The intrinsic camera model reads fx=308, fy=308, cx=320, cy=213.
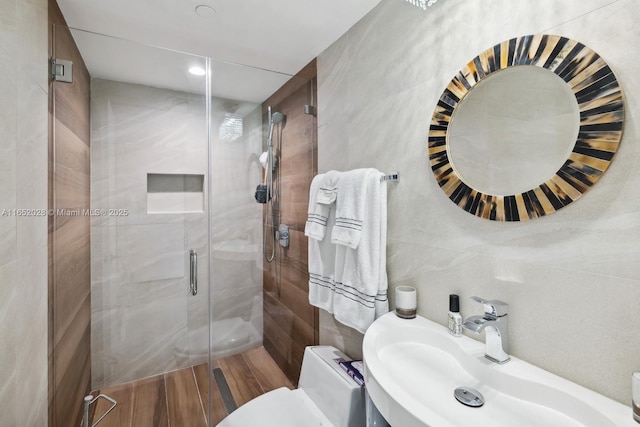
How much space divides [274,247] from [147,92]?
1.20 metres

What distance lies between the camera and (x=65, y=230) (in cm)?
156

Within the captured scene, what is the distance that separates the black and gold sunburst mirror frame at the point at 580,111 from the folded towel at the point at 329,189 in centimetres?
66

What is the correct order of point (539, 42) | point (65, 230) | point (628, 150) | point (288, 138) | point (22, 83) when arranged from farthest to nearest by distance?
point (288, 138)
point (65, 230)
point (22, 83)
point (539, 42)
point (628, 150)

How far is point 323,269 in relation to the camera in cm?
172

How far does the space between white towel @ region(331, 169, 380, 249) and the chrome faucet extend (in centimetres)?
60

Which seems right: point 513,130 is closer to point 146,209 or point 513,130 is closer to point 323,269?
point 323,269

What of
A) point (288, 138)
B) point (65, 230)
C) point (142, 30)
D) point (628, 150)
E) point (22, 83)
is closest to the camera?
point (628, 150)

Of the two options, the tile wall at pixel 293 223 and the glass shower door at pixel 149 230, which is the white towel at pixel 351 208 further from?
the glass shower door at pixel 149 230

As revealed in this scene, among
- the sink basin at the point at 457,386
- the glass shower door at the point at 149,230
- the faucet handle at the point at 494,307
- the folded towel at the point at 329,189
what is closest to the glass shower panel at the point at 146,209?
the glass shower door at the point at 149,230

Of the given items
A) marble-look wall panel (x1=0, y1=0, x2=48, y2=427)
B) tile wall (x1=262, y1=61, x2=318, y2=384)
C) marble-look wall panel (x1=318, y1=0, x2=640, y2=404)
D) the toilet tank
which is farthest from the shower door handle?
marble-look wall panel (x1=318, y1=0, x2=640, y2=404)

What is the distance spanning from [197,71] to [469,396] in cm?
204

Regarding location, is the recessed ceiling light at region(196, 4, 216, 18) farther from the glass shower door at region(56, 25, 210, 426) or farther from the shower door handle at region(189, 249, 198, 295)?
the shower door handle at region(189, 249, 198, 295)

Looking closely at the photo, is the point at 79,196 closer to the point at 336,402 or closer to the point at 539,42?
the point at 336,402

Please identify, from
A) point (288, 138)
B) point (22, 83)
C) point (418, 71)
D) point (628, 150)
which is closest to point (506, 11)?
point (418, 71)
